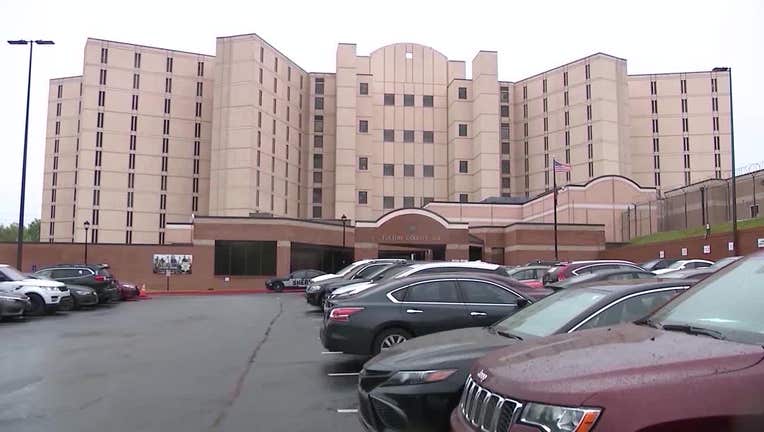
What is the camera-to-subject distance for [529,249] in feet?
188

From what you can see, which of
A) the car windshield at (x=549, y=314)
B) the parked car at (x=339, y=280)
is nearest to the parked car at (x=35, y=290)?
the parked car at (x=339, y=280)

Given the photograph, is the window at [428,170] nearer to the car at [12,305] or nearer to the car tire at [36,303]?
the car tire at [36,303]

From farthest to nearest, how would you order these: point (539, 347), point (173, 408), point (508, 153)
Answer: point (508, 153)
point (173, 408)
point (539, 347)

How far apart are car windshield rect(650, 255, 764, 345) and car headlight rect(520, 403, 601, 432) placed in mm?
888

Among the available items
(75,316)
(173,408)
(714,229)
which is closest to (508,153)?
(714,229)

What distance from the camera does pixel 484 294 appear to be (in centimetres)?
934

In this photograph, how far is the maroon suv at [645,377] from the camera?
2.44 m

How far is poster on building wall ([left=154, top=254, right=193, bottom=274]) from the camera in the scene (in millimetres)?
46875

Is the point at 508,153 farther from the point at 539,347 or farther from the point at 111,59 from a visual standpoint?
the point at 539,347

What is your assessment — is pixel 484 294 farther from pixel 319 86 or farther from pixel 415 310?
pixel 319 86

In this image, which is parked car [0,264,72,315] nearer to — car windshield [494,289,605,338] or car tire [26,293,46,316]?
car tire [26,293,46,316]

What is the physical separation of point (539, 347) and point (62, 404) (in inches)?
265

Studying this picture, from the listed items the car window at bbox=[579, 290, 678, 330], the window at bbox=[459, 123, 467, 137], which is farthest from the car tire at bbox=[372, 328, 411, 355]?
the window at bbox=[459, 123, 467, 137]

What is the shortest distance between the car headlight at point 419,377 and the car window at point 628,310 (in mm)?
1341
